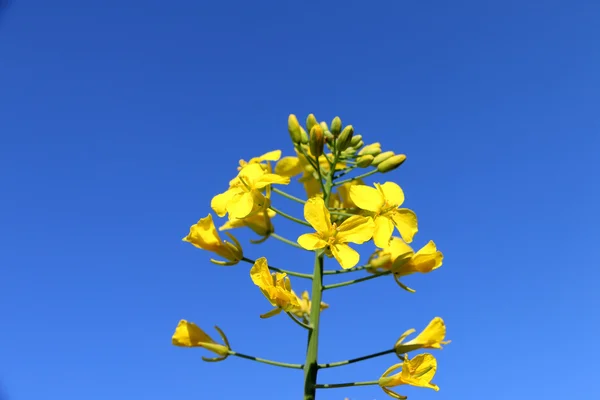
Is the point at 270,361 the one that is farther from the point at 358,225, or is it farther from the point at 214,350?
the point at 358,225

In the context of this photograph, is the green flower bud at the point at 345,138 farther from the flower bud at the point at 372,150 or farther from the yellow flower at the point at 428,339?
the yellow flower at the point at 428,339

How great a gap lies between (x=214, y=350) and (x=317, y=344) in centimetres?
82

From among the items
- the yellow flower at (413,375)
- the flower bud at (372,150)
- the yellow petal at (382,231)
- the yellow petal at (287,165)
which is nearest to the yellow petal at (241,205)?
the yellow petal at (287,165)

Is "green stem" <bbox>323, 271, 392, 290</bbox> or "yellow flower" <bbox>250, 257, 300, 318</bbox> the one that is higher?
"green stem" <bbox>323, 271, 392, 290</bbox>

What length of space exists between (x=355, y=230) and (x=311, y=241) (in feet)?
1.19

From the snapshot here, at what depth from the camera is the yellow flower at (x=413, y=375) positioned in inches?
157

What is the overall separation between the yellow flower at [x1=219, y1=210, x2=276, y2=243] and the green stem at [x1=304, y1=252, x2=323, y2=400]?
581mm

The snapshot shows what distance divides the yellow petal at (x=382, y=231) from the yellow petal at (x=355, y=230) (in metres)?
0.13

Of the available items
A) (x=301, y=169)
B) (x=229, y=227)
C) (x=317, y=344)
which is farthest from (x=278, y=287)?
(x=301, y=169)

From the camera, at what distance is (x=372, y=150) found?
4980mm

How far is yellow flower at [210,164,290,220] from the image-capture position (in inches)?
175

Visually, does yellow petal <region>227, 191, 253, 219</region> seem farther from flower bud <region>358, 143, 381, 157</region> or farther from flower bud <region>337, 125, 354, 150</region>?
flower bud <region>358, 143, 381, 157</region>

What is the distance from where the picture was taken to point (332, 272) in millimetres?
4375

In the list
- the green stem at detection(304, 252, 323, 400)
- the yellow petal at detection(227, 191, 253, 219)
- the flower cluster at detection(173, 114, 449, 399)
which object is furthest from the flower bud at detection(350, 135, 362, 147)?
the green stem at detection(304, 252, 323, 400)
